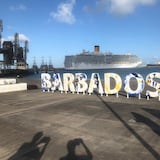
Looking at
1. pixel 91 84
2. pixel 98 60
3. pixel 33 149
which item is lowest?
pixel 33 149

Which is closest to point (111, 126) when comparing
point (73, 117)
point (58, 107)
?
point (73, 117)

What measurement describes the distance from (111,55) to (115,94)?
530ft

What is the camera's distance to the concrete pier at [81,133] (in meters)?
7.14

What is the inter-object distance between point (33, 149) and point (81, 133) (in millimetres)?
2090

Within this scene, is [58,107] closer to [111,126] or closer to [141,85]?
[111,126]

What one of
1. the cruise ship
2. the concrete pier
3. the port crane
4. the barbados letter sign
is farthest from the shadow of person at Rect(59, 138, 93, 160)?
the cruise ship

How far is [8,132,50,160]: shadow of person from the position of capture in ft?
22.9

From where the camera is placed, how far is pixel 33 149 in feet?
24.8

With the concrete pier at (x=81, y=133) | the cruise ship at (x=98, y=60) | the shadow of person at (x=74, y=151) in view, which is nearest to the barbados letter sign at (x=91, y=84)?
the concrete pier at (x=81, y=133)

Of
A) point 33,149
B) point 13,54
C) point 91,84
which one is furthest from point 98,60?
point 33,149

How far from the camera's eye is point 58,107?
14797 mm

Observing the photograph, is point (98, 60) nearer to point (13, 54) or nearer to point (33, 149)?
point (13, 54)

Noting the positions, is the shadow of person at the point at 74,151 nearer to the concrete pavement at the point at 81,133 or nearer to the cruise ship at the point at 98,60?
the concrete pavement at the point at 81,133

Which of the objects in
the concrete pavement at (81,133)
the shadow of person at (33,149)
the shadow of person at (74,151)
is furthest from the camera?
the concrete pavement at (81,133)
